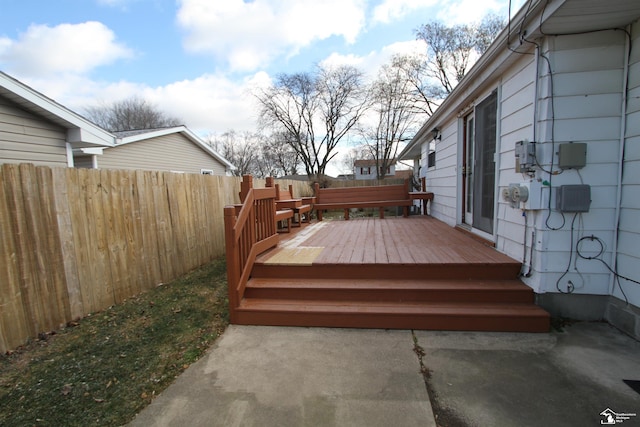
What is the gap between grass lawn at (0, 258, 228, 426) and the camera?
5.96 ft

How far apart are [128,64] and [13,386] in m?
Answer: 13.5

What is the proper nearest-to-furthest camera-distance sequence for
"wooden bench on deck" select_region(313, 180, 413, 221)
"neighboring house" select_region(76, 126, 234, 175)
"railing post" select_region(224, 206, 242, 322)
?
"railing post" select_region(224, 206, 242, 322) → "wooden bench on deck" select_region(313, 180, 413, 221) → "neighboring house" select_region(76, 126, 234, 175)

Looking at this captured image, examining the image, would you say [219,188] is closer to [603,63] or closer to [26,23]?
[603,63]

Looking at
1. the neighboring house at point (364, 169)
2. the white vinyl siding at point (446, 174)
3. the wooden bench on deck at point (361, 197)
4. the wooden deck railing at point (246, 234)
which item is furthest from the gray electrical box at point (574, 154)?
the neighboring house at point (364, 169)

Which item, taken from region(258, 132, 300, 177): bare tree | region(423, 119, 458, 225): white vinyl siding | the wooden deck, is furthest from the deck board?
region(258, 132, 300, 177): bare tree

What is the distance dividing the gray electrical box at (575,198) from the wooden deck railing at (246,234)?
297 cm

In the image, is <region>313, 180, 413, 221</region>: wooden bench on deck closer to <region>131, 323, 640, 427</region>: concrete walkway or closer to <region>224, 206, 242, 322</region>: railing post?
<region>224, 206, 242, 322</region>: railing post

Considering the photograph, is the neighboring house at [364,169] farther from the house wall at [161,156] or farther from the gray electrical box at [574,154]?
the gray electrical box at [574,154]

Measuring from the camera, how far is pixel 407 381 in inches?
78.8

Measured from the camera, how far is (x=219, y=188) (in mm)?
5898

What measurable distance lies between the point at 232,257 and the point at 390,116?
22.8 metres

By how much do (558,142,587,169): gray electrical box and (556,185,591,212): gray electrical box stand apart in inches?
7.5

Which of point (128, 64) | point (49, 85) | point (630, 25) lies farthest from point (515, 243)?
point (49, 85)

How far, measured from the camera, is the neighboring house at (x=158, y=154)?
28.3 feet
